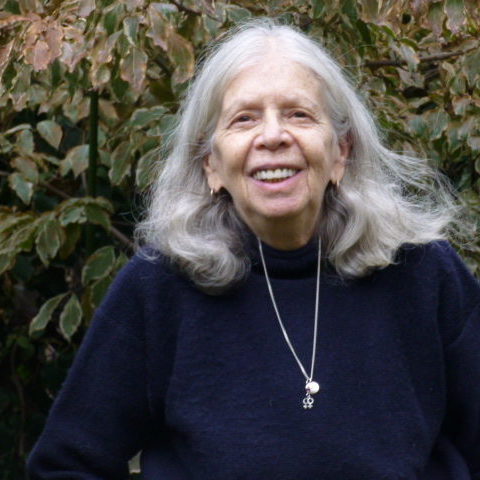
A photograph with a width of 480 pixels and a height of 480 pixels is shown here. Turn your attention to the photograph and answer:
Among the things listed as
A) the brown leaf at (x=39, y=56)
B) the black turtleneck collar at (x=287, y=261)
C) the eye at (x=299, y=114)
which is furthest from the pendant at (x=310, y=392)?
the brown leaf at (x=39, y=56)

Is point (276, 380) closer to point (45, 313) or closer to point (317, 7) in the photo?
point (317, 7)

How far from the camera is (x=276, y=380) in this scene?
2566 millimetres

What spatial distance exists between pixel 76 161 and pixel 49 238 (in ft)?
1.18

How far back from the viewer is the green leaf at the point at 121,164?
346 centimetres

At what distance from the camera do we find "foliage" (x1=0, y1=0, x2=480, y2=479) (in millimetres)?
3068

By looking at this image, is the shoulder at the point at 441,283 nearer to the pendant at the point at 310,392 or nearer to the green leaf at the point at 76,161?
the pendant at the point at 310,392

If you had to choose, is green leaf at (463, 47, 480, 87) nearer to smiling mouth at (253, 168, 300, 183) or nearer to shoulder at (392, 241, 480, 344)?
shoulder at (392, 241, 480, 344)

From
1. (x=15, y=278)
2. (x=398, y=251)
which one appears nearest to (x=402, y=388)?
(x=398, y=251)

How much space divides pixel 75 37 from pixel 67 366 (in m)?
1.27

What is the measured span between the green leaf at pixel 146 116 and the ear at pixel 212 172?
0.61 metres

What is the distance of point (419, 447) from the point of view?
259cm

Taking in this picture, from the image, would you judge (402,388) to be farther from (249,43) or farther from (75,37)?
(75,37)

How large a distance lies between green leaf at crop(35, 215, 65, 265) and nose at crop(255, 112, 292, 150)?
0.98 m

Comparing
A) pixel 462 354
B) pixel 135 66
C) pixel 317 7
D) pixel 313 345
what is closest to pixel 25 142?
pixel 135 66
